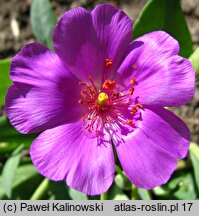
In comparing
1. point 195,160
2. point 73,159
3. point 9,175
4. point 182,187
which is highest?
point 73,159

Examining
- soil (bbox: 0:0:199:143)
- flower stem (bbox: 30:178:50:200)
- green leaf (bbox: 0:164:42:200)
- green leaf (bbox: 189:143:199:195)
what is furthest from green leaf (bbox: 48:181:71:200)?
soil (bbox: 0:0:199:143)

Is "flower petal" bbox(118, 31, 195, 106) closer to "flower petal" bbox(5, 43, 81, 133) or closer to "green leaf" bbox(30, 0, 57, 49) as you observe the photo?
"flower petal" bbox(5, 43, 81, 133)

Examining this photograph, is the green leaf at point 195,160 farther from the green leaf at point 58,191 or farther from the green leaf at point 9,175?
the green leaf at point 9,175

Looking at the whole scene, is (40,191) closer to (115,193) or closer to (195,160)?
(115,193)

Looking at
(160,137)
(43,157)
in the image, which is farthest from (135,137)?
(43,157)

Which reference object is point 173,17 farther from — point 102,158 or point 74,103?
point 102,158

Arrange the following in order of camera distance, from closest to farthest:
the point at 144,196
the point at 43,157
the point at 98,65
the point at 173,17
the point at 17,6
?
the point at 43,157
the point at 98,65
the point at 173,17
the point at 144,196
the point at 17,6

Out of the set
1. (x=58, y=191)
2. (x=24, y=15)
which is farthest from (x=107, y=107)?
(x=24, y=15)
